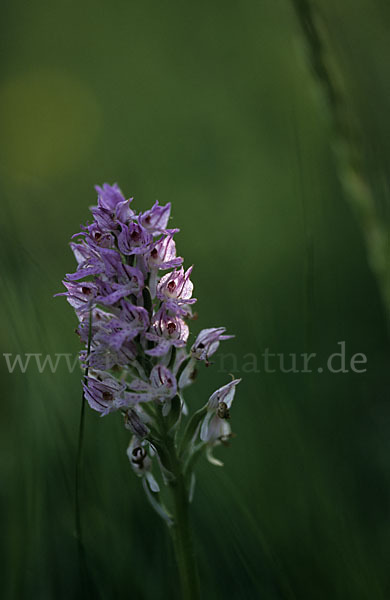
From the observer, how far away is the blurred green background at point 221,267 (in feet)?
7.30

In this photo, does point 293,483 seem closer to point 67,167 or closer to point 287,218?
point 287,218

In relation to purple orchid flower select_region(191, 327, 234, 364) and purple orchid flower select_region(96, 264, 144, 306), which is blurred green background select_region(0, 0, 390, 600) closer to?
purple orchid flower select_region(191, 327, 234, 364)

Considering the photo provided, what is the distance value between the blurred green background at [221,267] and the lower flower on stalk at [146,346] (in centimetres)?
26

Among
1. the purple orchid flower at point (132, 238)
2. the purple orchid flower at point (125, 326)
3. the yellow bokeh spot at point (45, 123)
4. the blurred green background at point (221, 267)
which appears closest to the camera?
the purple orchid flower at point (125, 326)

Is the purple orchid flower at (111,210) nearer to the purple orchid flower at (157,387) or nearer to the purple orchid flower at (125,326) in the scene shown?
the purple orchid flower at (125,326)

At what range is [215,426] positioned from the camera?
2.07 meters

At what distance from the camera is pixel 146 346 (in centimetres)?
195

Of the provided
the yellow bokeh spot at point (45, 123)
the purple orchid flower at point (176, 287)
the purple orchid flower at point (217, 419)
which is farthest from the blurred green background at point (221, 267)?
the purple orchid flower at point (176, 287)

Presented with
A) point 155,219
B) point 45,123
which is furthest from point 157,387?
point 45,123

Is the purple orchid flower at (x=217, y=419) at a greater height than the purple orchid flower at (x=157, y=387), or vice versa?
the purple orchid flower at (x=157, y=387)

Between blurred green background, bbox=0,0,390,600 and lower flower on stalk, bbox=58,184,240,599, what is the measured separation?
0.26 meters

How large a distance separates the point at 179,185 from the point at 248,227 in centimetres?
105

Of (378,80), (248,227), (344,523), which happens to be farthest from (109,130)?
(344,523)

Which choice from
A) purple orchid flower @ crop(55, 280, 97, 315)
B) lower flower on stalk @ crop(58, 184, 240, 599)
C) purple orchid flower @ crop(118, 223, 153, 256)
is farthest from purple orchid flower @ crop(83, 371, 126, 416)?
purple orchid flower @ crop(118, 223, 153, 256)
